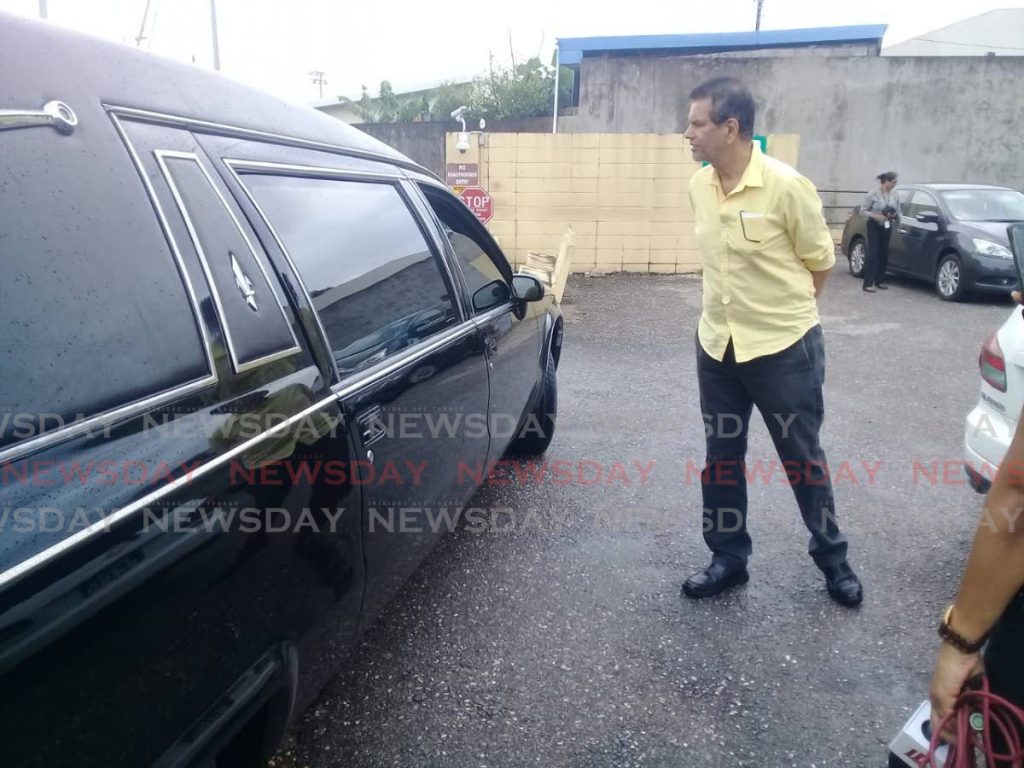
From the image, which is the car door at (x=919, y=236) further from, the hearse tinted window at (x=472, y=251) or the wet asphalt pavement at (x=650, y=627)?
the hearse tinted window at (x=472, y=251)

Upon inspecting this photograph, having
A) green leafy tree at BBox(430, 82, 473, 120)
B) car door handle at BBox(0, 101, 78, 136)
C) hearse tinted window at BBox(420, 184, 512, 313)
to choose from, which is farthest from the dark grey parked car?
green leafy tree at BBox(430, 82, 473, 120)

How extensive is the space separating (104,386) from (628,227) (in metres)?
10.3

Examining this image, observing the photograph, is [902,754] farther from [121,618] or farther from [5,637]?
[5,637]

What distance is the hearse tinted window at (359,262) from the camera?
193cm

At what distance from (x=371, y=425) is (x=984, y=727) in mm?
1427

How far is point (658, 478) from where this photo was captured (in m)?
4.11

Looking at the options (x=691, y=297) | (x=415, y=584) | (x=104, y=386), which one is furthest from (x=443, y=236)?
(x=691, y=297)

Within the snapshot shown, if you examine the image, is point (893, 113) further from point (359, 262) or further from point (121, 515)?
point (121, 515)

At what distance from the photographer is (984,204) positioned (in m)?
9.76

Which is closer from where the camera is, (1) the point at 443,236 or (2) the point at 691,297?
(1) the point at 443,236

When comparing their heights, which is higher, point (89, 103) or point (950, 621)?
point (89, 103)

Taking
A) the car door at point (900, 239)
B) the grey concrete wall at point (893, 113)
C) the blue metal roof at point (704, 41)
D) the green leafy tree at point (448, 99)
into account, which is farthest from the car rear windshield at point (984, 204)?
the green leafy tree at point (448, 99)

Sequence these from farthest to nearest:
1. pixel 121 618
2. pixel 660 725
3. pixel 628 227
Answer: pixel 628 227
pixel 660 725
pixel 121 618

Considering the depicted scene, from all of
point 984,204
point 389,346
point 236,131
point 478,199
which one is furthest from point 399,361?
point 984,204
